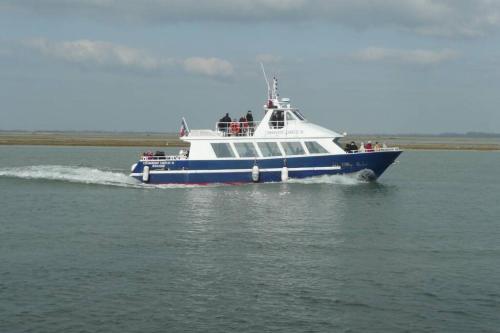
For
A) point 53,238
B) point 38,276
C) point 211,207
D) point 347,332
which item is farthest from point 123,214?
point 347,332

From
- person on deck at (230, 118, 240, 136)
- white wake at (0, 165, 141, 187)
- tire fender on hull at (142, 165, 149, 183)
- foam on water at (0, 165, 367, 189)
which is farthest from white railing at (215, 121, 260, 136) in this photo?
white wake at (0, 165, 141, 187)

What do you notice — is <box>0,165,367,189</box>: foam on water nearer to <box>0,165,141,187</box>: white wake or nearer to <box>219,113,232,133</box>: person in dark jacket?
<box>0,165,141,187</box>: white wake

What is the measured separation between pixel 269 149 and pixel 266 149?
0.65 feet

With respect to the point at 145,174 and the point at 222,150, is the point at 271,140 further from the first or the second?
the point at 145,174

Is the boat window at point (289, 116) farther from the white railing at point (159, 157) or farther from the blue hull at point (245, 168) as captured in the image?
the white railing at point (159, 157)

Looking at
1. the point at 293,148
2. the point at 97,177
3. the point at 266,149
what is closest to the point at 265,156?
the point at 266,149

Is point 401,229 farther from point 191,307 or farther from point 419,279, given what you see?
point 191,307

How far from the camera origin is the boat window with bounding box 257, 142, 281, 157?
39.4 m

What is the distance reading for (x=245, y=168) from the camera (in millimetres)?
39438

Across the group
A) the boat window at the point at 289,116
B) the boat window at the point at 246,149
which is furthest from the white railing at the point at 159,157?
the boat window at the point at 289,116

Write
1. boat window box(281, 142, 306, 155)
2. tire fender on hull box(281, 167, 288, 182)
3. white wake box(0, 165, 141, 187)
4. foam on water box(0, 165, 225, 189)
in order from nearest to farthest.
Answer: tire fender on hull box(281, 167, 288, 182)
boat window box(281, 142, 306, 155)
foam on water box(0, 165, 225, 189)
white wake box(0, 165, 141, 187)

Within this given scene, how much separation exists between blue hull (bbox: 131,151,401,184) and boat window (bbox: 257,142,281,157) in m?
0.44

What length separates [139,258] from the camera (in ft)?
66.7

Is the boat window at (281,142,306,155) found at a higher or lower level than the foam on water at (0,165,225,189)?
higher
